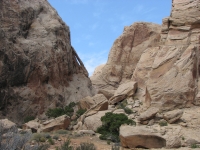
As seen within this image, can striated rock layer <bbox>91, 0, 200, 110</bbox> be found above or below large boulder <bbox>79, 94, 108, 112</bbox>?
above

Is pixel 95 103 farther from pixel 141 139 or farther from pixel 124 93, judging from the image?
pixel 141 139

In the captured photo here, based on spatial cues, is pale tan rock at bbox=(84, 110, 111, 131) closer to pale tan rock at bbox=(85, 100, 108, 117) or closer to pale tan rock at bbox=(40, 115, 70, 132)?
pale tan rock at bbox=(85, 100, 108, 117)

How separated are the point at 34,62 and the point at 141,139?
22094 millimetres

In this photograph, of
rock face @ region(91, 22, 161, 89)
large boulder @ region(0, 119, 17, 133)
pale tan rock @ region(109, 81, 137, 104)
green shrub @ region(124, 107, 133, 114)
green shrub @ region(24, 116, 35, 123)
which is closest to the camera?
large boulder @ region(0, 119, 17, 133)

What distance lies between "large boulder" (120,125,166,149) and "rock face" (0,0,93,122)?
745 inches

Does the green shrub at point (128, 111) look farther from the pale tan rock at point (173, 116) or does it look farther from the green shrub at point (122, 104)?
the pale tan rock at point (173, 116)

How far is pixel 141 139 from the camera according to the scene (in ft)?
41.2

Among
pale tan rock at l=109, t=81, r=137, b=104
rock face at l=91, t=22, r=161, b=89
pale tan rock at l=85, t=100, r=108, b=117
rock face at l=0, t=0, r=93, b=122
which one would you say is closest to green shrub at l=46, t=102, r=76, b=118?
rock face at l=0, t=0, r=93, b=122

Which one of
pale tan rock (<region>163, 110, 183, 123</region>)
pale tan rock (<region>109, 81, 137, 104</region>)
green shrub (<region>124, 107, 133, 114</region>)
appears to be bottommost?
pale tan rock (<region>163, 110, 183, 123</region>)

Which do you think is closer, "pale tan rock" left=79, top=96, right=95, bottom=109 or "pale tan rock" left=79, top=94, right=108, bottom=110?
"pale tan rock" left=79, top=94, right=108, bottom=110

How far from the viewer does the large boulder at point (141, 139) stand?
1250cm

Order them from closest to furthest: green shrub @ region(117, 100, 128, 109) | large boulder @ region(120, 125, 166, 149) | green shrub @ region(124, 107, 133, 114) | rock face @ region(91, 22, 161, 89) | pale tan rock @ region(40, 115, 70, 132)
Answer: large boulder @ region(120, 125, 166, 149), pale tan rock @ region(40, 115, 70, 132), green shrub @ region(124, 107, 133, 114), green shrub @ region(117, 100, 128, 109), rock face @ region(91, 22, 161, 89)

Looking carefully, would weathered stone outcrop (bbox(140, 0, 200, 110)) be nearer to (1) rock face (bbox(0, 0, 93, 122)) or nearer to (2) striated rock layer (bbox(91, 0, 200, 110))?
(2) striated rock layer (bbox(91, 0, 200, 110))

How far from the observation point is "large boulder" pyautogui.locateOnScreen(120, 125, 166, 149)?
12500 millimetres
